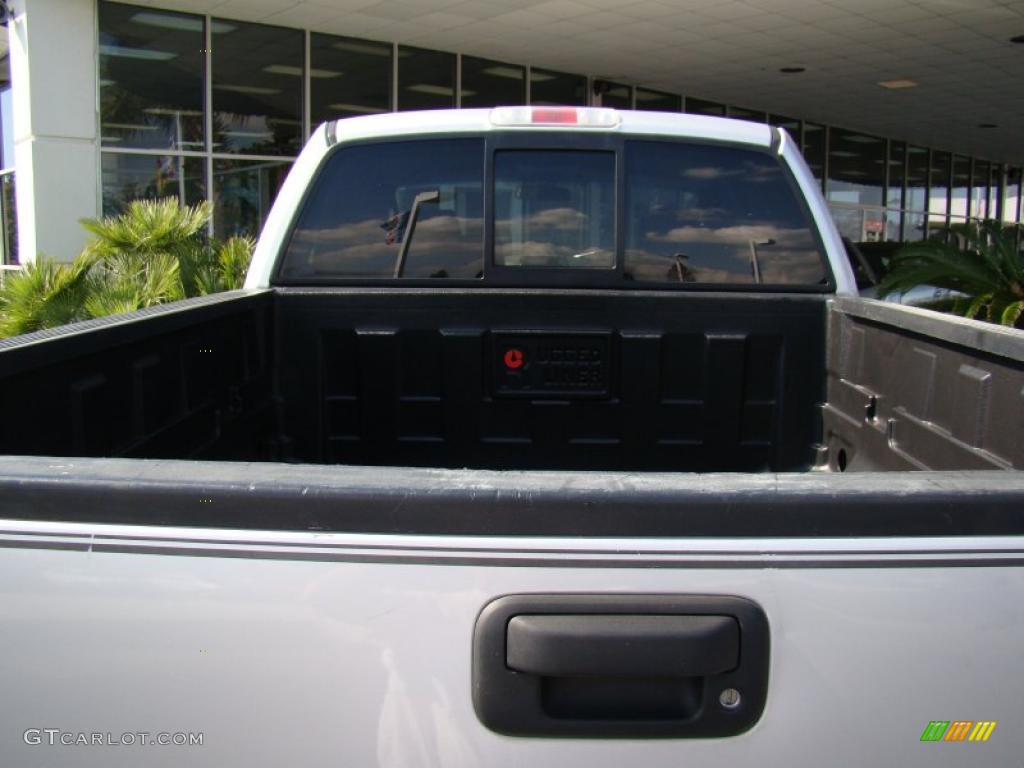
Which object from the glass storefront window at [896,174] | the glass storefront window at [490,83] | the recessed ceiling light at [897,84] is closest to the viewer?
the glass storefront window at [490,83]

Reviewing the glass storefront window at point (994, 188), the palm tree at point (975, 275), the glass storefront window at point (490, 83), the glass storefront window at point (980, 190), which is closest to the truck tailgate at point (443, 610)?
the palm tree at point (975, 275)

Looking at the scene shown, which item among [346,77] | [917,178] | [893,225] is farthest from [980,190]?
[346,77]

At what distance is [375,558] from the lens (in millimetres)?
1206

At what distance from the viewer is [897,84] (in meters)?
18.3

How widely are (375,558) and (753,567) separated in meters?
0.50

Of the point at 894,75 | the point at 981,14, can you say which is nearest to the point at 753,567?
the point at 981,14

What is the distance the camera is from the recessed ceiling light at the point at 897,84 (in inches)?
708

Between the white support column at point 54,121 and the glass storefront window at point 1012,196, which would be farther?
the glass storefront window at point 1012,196

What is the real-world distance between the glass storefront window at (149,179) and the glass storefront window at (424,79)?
3.68 meters

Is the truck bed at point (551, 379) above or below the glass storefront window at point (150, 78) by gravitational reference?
below

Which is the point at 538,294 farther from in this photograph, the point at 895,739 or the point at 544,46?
the point at 544,46

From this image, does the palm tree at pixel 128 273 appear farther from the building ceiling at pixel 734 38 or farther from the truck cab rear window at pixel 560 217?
the building ceiling at pixel 734 38

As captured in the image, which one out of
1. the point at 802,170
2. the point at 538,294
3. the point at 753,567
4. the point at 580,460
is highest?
the point at 802,170

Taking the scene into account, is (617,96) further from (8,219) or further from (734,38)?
(8,219)
